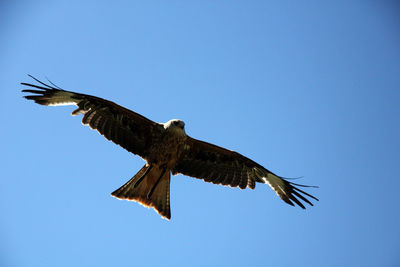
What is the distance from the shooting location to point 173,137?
8.19m

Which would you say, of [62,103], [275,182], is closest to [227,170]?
[275,182]

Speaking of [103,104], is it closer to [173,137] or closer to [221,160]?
[173,137]

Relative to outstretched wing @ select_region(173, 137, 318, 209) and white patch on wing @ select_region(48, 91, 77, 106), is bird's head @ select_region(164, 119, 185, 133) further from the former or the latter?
white patch on wing @ select_region(48, 91, 77, 106)

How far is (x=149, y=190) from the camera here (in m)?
8.47

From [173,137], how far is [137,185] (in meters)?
1.24

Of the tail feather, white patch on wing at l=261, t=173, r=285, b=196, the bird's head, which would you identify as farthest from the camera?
white patch on wing at l=261, t=173, r=285, b=196

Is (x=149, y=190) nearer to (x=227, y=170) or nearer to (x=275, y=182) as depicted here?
(x=227, y=170)

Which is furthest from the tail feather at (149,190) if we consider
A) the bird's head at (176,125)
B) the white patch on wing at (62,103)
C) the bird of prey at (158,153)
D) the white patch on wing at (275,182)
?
the white patch on wing at (275,182)

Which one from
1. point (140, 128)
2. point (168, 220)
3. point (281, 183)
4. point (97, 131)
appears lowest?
point (168, 220)

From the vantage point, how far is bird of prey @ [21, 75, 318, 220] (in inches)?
315

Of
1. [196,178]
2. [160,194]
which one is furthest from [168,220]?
[196,178]

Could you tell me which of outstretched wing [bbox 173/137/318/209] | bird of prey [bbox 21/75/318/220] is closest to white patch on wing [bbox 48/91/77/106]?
bird of prey [bbox 21/75/318/220]

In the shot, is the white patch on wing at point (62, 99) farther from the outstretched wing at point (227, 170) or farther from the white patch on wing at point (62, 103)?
the outstretched wing at point (227, 170)

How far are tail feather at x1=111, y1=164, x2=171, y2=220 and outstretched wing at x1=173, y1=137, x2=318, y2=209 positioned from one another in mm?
443
